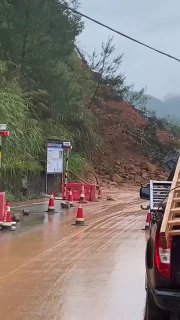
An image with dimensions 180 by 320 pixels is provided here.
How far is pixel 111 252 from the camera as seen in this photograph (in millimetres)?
10688

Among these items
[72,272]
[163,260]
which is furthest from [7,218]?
[163,260]

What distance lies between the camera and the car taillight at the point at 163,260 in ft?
14.8

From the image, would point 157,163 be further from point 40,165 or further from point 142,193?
point 142,193

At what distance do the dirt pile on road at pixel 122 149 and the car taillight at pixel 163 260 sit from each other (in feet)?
124

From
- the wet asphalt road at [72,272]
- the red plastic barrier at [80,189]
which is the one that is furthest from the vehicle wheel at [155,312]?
the red plastic barrier at [80,189]

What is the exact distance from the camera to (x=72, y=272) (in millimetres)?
8688

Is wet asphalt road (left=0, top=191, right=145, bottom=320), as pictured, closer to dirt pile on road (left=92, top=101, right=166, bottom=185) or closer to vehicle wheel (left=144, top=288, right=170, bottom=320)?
vehicle wheel (left=144, top=288, right=170, bottom=320)

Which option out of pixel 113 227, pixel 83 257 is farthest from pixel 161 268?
pixel 113 227

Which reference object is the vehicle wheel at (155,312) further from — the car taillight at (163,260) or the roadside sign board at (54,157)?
the roadside sign board at (54,157)

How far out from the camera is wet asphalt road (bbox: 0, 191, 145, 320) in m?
6.46

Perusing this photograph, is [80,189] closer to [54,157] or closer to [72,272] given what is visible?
[54,157]

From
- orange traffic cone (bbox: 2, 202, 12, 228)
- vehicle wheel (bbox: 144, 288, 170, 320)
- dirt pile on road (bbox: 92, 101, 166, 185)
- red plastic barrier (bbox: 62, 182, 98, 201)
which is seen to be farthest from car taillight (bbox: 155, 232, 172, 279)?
dirt pile on road (bbox: 92, 101, 166, 185)

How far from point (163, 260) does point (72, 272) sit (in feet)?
14.2

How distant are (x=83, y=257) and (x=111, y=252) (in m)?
0.77
